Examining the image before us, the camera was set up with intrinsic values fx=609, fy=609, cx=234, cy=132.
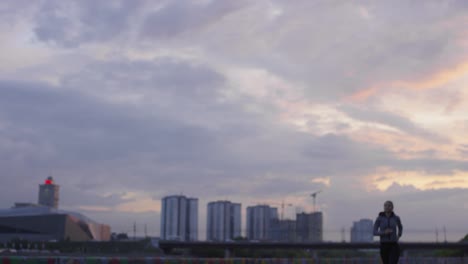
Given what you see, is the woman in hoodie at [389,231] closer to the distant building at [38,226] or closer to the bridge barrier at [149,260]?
the bridge barrier at [149,260]

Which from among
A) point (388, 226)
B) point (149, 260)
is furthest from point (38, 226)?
point (388, 226)

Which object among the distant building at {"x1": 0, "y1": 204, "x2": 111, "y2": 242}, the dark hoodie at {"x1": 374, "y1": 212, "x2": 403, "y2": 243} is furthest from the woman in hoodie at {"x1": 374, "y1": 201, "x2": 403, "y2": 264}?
the distant building at {"x1": 0, "y1": 204, "x2": 111, "y2": 242}

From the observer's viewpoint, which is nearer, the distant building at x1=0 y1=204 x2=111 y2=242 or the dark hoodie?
the dark hoodie

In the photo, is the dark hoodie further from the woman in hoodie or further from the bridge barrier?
the bridge barrier

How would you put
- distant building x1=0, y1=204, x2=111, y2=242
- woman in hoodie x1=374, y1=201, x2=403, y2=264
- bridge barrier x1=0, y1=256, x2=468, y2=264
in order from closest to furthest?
woman in hoodie x1=374, y1=201, x2=403, y2=264 < bridge barrier x1=0, y1=256, x2=468, y2=264 < distant building x1=0, y1=204, x2=111, y2=242

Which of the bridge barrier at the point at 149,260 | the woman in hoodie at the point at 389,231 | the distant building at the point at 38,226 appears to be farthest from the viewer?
the distant building at the point at 38,226

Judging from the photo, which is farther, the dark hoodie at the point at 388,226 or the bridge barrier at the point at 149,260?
the bridge barrier at the point at 149,260

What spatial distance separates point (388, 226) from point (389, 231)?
11 centimetres

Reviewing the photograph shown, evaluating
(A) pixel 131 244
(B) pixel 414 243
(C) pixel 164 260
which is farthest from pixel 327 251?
(C) pixel 164 260

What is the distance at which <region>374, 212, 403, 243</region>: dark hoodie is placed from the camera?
→ 1324 cm

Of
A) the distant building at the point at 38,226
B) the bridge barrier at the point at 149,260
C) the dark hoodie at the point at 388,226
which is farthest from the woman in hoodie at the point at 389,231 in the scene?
the distant building at the point at 38,226

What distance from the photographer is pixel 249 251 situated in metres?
172

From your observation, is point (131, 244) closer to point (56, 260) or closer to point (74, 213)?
point (74, 213)

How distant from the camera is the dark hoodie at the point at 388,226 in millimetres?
13242
